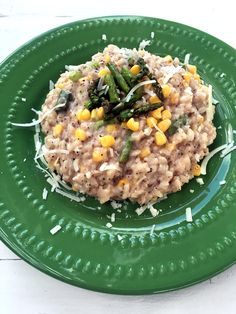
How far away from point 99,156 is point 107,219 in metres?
0.29

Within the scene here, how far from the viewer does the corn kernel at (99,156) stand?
2.00 meters

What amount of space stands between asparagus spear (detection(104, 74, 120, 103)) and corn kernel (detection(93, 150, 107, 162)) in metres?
0.25

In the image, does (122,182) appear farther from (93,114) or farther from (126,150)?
(93,114)

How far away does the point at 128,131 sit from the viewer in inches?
80.5

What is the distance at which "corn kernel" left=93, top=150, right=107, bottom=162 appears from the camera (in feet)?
6.55

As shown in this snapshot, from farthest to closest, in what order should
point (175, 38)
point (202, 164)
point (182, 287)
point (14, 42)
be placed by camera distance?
point (14, 42)
point (175, 38)
point (202, 164)
point (182, 287)

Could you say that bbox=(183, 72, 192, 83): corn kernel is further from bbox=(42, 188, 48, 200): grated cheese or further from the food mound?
bbox=(42, 188, 48, 200): grated cheese

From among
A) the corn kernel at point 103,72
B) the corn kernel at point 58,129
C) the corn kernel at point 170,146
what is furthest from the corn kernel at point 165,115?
the corn kernel at point 58,129

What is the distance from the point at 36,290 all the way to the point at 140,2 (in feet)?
7.35

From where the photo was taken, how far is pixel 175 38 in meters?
2.58

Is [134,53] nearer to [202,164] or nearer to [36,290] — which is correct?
[202,164]

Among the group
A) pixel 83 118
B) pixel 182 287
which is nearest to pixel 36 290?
pixel 182 287

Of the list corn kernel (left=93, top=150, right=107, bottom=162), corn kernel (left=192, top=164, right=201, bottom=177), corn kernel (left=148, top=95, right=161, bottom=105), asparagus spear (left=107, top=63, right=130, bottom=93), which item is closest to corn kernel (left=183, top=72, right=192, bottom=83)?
corn kernel (left=148, top=95, right=161, bottom=105)

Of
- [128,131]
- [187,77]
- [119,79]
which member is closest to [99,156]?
[128,131]
